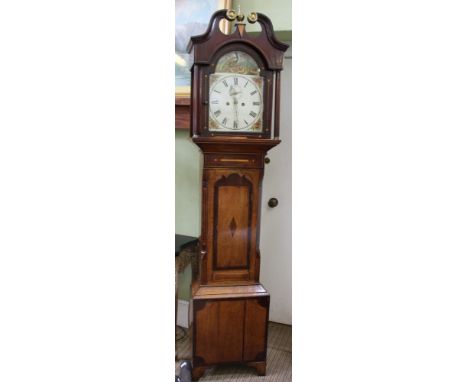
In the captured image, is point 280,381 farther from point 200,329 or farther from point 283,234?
point 283,234

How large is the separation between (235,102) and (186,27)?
662 mm

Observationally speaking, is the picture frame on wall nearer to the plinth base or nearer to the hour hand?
the hour hand

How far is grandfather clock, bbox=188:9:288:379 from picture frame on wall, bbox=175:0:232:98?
13.9 inches

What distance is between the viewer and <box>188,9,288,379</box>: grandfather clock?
159cm

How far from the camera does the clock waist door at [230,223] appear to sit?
168cm

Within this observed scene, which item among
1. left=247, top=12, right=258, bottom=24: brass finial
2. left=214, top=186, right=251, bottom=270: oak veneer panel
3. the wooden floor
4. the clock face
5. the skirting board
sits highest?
left=247, top=12, right=258, bottom=24: brass finial

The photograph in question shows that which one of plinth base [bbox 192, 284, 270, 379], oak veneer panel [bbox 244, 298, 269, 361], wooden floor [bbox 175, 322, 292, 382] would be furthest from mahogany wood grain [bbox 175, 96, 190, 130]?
wooden floor [bbox 175, 322, 292, 382]

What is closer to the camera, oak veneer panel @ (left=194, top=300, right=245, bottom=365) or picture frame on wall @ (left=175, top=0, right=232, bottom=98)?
oak veneer panel @ (left=194, top=300, right=245, bottom=365)

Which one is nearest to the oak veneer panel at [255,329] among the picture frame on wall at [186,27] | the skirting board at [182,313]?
the skirting board at [182,313]

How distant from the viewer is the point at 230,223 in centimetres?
170

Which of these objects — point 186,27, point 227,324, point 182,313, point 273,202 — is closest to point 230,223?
point 227,324

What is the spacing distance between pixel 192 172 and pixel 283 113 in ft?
1.99

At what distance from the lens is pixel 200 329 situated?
66.2 inches

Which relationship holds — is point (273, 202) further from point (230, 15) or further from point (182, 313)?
point (230, 15)
